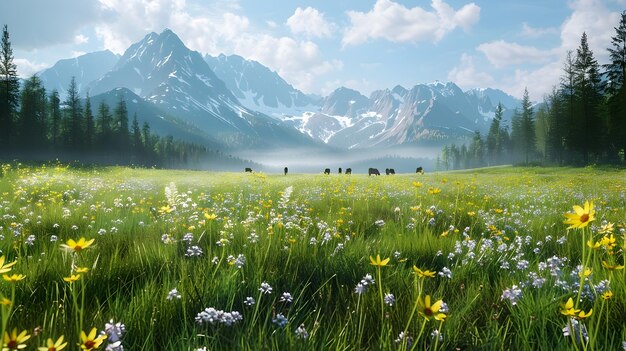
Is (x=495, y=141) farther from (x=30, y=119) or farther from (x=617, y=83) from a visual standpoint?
(x=30, y=119)

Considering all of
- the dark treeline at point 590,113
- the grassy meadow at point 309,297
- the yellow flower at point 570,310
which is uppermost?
the dark treeline at point 590,113

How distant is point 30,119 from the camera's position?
73812mm

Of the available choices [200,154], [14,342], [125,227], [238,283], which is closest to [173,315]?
[238,283]

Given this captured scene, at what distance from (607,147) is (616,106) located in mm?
20888

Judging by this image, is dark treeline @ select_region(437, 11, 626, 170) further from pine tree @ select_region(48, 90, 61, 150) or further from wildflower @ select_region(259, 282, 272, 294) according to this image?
pine tree @ select_region(48, 90, 61, 150)

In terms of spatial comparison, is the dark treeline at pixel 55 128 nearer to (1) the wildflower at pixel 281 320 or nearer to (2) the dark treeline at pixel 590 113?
(1) the wildflower at pixel 281 320

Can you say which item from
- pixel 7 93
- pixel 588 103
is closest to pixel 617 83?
pixel 588 103

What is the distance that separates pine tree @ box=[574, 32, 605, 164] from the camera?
202 ft

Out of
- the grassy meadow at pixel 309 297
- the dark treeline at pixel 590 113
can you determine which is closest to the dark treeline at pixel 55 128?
the grassy meadow at pixel 309 297

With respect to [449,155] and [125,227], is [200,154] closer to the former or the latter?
[449,155]

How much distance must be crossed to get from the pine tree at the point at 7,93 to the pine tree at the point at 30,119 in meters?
5.76

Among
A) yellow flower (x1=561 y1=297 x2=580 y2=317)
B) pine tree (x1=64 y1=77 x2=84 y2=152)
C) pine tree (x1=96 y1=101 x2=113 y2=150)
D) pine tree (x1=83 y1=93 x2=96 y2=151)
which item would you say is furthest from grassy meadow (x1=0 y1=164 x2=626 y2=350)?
pine tree (x1=96 y1=101 x2=113 y2=150)

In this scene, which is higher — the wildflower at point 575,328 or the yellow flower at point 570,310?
the yellow flower at point 570,310

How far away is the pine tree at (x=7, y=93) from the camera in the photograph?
6281 centimetres
